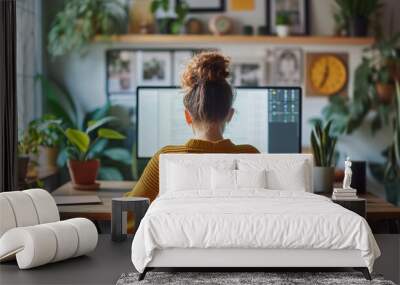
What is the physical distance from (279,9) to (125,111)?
1.68 m

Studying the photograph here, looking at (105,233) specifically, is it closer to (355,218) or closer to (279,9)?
(355,218)

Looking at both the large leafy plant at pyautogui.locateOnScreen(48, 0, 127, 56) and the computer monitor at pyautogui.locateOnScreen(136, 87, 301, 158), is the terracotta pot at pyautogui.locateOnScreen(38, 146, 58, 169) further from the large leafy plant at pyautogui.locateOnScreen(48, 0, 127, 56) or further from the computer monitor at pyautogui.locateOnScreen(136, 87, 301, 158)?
the computer monitor at pyautogui.locateOnScreen(136, 87, 301, 158)

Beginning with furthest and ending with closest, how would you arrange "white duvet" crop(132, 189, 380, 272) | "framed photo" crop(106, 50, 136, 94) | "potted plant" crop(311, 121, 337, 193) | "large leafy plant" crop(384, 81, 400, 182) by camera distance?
1. "framed photo" crop(106, 50, 136, 94)
2. "large leafy plant" crop(384, 81, 400, 182)
3. "potted plant" crop(311, 121, 337, 193)
4. "white duvet" crop(132, 189, 380, 272)

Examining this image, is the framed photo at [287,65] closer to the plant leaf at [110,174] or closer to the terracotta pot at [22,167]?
the plant leaf at [110,174]

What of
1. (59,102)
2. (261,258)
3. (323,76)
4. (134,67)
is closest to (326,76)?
(323,76)

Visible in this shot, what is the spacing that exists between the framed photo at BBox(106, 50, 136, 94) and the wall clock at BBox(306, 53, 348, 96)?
160cm

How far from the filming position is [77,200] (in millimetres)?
4906

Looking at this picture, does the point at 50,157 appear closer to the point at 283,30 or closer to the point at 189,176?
the point at 283,30

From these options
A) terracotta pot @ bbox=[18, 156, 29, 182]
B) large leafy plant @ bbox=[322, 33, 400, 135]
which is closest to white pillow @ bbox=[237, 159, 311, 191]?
terracotta pot @ bbox=[18, 156, 29, 182]

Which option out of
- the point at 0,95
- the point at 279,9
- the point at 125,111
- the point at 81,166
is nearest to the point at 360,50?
the point at 279,9

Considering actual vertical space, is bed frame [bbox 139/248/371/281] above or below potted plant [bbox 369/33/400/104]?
below

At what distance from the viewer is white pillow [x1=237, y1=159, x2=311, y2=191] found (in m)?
4.70

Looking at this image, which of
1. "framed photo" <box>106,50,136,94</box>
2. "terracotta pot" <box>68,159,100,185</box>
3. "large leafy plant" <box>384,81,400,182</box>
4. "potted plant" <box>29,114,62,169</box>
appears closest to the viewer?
"terracotta pot" <box>68,159,100,185</box>

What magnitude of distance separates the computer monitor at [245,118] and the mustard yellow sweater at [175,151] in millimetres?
372
